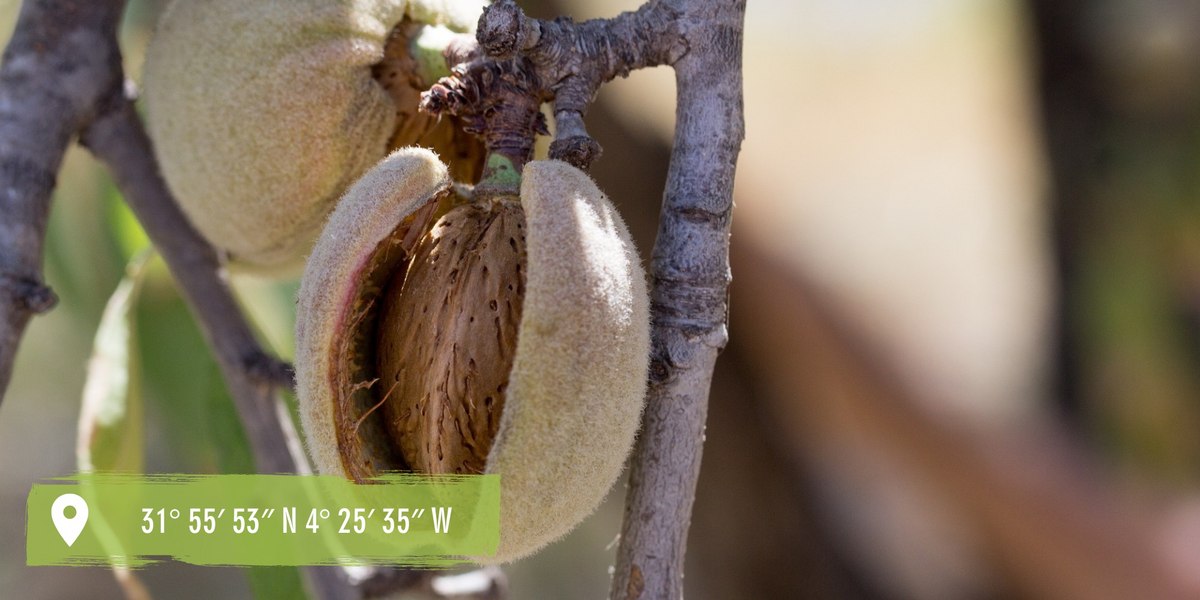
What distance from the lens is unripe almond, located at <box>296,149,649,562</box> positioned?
44cm

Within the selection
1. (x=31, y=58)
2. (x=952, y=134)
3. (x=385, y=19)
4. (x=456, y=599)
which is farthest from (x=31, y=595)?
(x=952, y=134)

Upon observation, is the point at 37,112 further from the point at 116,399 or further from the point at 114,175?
the point at 116,399

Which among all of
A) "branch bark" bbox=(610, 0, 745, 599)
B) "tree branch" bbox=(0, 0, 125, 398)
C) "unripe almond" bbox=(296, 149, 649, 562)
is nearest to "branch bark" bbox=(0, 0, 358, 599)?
"tree branch" bbox=(0, 0, 125, 398)

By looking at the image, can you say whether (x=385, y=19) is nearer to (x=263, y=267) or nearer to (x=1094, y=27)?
(x=263, y=267)

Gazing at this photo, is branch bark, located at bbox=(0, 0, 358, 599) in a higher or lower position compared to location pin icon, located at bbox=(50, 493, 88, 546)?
higher

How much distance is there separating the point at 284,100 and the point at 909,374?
43.6 inches

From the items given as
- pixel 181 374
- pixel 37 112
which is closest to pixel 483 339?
pixel 37 112

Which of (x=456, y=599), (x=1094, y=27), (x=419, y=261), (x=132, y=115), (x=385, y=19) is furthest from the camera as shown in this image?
(x=1094, y=27)

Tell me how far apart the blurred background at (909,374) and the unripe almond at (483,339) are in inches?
15.7

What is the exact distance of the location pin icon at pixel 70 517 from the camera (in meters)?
0.72

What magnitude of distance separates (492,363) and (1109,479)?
1.31 meters

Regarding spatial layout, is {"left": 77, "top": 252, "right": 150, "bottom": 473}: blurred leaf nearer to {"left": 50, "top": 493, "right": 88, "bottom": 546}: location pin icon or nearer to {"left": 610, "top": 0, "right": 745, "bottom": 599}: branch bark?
{"left": 50, "top": 493, "right": 88, "bottom": 546}: location pin icon

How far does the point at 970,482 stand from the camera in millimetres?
1448

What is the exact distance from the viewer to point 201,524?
694 millimetres
